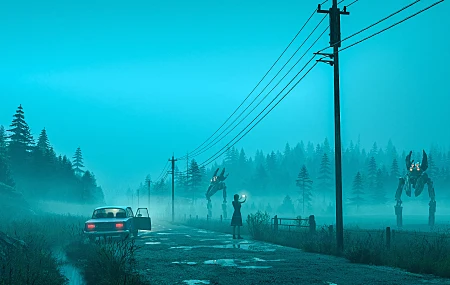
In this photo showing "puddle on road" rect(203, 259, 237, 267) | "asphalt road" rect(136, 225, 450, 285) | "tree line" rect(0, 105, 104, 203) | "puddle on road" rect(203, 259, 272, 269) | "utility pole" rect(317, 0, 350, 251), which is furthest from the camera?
"tree line" rect(0, 105, 104, 203)

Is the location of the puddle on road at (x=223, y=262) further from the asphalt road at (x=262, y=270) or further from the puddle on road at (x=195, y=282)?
the puddle on road at (x=195, y=282)

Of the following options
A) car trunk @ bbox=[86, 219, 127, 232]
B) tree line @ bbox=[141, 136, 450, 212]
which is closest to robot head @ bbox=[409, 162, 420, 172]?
car trunk @ bbox=[86, 219, 127, 232]

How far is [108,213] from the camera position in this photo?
23.5 m

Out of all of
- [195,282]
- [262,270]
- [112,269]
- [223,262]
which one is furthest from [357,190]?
[112,269]

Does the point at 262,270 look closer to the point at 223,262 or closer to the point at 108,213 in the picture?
the point at 223,262

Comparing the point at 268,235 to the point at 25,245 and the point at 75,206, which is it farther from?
the point at 75,206

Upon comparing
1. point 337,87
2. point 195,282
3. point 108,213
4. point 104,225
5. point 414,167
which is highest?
point 337,87

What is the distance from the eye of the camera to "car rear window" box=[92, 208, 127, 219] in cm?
2330

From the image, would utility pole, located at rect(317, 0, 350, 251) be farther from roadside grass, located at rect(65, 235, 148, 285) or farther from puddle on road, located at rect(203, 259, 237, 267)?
roadside grass, located at rect(65, 235, 148, 285)

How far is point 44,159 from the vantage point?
74125mm

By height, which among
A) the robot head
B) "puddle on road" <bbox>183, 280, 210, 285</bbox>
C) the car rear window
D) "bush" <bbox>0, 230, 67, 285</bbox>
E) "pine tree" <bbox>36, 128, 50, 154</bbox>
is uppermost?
"pine tree" <bbox>36, 128, 50, 154</bbox>

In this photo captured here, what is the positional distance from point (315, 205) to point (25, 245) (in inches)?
4459

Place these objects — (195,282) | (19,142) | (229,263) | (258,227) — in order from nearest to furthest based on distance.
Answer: (195,282)
(229,263)
(258,227)
(19,142)

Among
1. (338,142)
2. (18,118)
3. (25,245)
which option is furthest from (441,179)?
(25,245)
